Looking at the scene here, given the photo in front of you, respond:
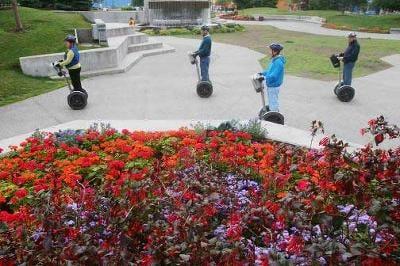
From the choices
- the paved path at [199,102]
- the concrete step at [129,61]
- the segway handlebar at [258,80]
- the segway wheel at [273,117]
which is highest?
the segway handlebar at [258,80]

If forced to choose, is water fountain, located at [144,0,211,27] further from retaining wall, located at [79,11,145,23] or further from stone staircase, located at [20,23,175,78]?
stone staircase, located at [20,23,175,78]

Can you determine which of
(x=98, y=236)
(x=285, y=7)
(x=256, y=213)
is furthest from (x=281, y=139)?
(x=285, y=7)

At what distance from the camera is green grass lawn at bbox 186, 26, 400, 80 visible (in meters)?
15.7

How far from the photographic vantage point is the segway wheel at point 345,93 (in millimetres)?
11203

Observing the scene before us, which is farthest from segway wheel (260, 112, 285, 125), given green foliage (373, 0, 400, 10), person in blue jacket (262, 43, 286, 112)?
green foliage (373, 0, 400, 10)

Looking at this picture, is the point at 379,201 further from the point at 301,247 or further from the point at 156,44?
the point at 156,44

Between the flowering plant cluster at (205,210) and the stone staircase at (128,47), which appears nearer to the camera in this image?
the flowering plant cluster at (205,210)

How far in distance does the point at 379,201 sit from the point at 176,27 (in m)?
28.3

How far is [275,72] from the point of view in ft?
28.1

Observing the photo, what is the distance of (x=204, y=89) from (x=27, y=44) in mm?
8179

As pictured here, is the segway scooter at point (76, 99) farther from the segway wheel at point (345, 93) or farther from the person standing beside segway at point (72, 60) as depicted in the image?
the segway wheel at point (345, 93)

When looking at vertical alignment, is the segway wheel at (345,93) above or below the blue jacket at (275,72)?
below

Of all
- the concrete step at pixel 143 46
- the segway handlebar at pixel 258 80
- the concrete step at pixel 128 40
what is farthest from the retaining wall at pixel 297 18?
the segway handlebar at pixel 258 80

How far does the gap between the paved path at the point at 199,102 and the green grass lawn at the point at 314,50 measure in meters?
1.09
